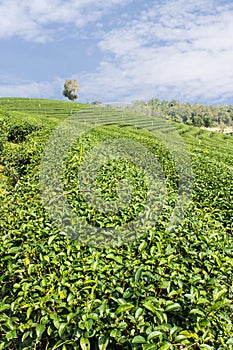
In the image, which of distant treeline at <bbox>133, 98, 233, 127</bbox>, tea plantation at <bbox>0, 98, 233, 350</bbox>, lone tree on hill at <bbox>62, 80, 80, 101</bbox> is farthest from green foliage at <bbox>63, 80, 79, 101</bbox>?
tea plantation at <bbox>0, 98, 233, 350</bbox>

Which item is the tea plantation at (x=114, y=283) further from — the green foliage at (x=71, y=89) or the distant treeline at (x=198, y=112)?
the distant treeline at (x=198, y=112)

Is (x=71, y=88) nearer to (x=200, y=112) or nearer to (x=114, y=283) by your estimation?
(x=200, y=112)

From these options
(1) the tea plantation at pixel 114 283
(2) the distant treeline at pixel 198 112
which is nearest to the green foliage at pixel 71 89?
(2) the distant treeline at pixel 198 112

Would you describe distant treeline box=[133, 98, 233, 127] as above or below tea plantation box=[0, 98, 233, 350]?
above

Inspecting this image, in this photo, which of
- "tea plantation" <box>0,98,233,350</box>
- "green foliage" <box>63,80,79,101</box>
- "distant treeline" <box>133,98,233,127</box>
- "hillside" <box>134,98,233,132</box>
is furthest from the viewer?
"distant treeline" <box>133,98,233,127</box>

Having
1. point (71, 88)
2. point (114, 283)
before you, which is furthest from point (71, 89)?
point (114, 283)

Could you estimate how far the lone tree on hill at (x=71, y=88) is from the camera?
61.4 meters

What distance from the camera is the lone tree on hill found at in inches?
2416

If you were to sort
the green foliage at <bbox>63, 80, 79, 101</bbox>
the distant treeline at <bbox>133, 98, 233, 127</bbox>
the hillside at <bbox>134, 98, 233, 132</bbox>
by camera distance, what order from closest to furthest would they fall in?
1. the green foliage at <bbox>63, 80, 79, 101</bbox>
2. the hillside at <bbox>134, 98, 233, 132</bbox>
3. the distant treeline at <bbox>133, 98, 233, 127</bbox>

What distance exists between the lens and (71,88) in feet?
201

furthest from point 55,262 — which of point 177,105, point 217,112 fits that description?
point 177,105

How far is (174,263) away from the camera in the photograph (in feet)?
7.82

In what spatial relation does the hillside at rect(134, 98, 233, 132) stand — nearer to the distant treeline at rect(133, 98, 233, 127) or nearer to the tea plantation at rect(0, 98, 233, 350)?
the distant treeline at rect(133, 98, 233, 127)

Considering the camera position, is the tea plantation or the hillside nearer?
the tea plantation
